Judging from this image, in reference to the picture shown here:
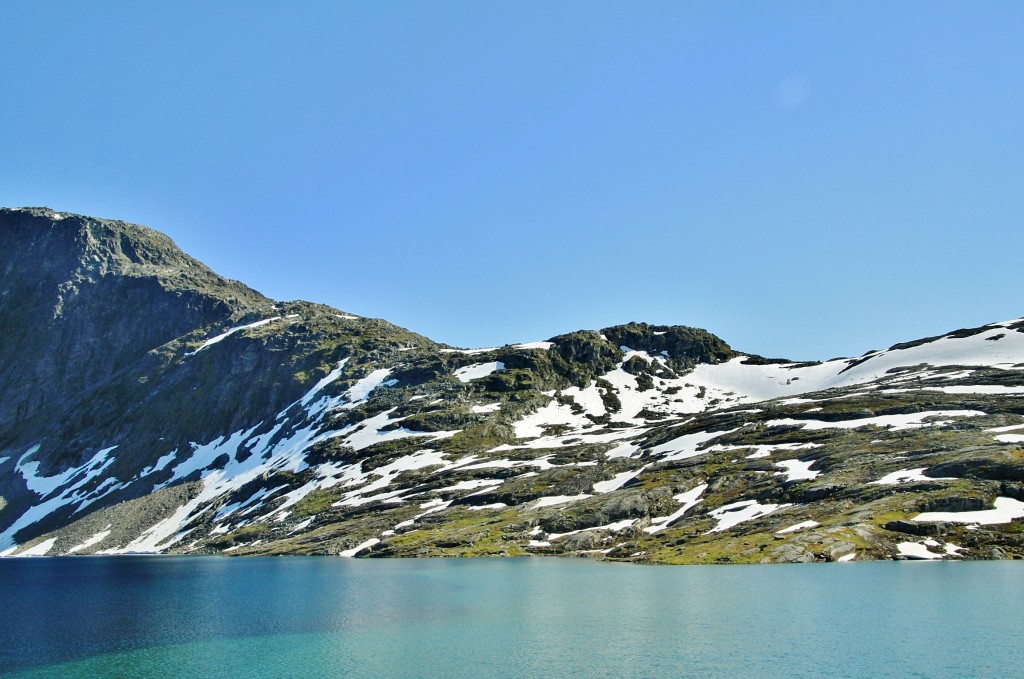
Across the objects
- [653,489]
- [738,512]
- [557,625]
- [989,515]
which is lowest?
[557,625]

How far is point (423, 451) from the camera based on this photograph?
18000cm

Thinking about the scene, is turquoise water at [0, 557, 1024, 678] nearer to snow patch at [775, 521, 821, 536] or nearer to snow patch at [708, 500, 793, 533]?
snow patch at [775, 521, 821, 536]

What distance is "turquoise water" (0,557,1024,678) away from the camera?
1727 inches

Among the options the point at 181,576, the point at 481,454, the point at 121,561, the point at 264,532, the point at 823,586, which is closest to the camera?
the point at 823,586

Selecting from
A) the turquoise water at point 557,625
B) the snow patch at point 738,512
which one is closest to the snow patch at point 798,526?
the snow patch at point 738,512

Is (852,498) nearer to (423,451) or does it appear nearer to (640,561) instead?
(640,561)

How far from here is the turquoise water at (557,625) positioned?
4388 centimetres

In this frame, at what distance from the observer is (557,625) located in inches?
2152

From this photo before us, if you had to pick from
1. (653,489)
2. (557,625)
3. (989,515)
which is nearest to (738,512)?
(653,489)

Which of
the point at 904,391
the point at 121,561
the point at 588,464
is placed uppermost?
the point at 904,391

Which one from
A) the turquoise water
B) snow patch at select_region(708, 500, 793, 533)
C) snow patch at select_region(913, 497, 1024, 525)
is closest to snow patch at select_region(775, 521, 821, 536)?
snow patch at select_region(708, 500, 793, 533)

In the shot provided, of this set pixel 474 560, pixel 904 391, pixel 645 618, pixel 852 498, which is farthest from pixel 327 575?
pixel 904 391

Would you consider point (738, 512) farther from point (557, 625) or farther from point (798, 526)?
point (557, 625)

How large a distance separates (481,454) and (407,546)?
55.6 m
